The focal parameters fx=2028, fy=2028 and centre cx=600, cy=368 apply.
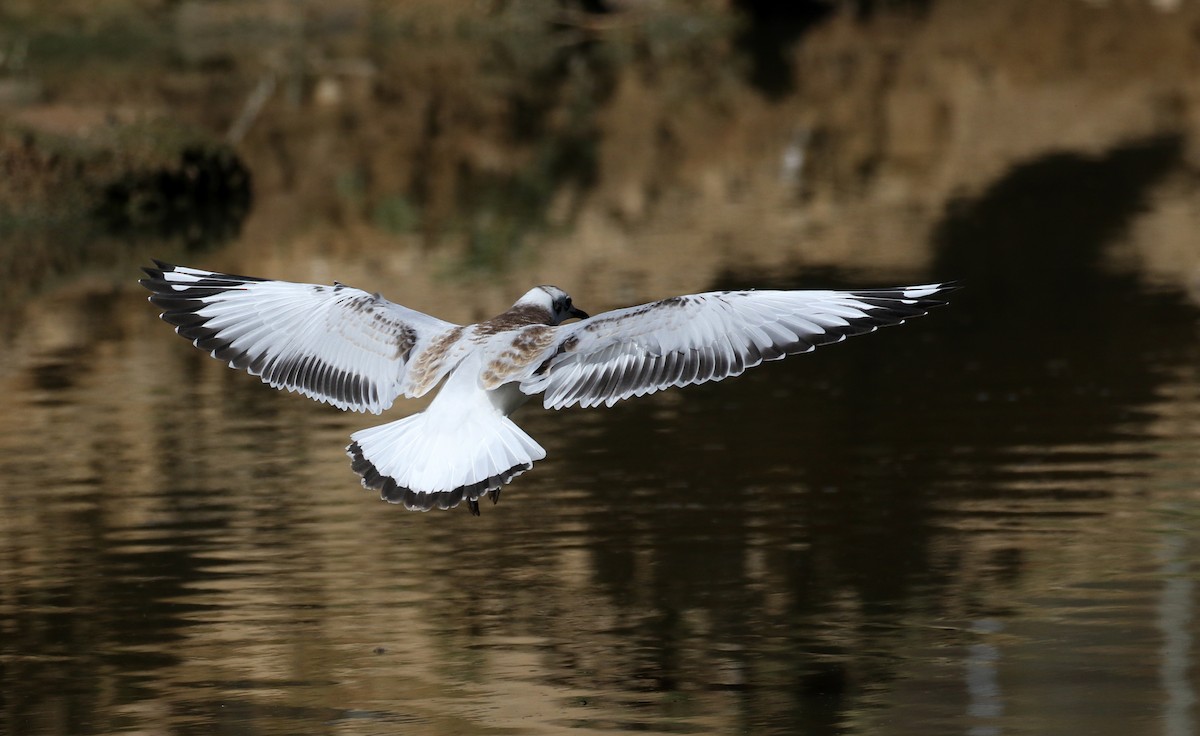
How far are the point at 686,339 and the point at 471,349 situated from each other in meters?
0.83

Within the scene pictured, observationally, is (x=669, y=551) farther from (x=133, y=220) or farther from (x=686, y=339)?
(x=133, y=220)

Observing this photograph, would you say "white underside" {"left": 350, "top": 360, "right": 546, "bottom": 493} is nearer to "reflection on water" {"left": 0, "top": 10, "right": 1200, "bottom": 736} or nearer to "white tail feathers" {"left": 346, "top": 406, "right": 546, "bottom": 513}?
"white tail feathers" {"left": 346, "top": 406, "right": 546, "bottom": 513}

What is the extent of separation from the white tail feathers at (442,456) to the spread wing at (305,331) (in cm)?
50

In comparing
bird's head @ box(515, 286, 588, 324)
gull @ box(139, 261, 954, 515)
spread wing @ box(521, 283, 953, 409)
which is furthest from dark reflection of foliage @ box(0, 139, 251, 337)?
spread wing @ box(521, 283, 953, 409)

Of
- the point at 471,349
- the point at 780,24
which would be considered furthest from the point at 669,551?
the point at 780,24

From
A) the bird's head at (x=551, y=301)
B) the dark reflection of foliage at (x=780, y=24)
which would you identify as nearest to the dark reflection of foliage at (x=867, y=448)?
the bird's head at (x=551, y=301)

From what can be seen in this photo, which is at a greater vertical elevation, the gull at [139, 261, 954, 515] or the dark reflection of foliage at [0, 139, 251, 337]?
the dark reflection of foliage at [0, 139, 251, 337]

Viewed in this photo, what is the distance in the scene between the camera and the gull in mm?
6793

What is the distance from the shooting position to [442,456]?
6824 millimetres

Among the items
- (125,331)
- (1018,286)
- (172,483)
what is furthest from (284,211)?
(172,483)

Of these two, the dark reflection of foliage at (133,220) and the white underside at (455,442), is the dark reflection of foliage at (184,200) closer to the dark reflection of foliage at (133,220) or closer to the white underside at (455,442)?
the dark reflection of foliage at (133,220)

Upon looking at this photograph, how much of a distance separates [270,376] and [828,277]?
8.06m

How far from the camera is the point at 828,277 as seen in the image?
15.2m

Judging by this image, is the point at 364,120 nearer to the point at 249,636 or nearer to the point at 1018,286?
the point at 1018,286
